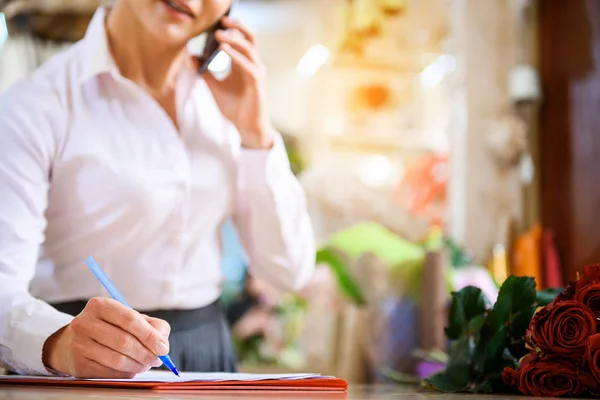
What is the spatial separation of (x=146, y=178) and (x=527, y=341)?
0.54m

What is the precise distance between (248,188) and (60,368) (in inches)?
16.0

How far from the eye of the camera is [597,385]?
83cm

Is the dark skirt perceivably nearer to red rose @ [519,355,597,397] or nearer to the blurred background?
red rose @ [519,355,597,397]

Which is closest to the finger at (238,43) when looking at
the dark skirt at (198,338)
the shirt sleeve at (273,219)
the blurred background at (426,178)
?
the shirt sleeve at (273,219)

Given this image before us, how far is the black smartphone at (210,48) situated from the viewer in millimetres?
1100

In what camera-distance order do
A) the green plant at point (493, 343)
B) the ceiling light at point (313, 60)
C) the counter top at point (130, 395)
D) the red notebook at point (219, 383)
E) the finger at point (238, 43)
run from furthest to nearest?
the ceiling light at point (313, 60), the finger at point (238, 43), the green plant at point (493, 343), the red notebook at point (219, 383), the counter top at point (130, 395)

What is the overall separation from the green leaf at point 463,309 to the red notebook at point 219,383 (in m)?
0.29

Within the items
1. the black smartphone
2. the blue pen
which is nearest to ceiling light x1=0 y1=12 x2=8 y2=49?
the black smartphone

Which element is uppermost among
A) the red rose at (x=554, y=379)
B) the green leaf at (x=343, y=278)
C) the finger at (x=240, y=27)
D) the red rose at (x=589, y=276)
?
the finger at (x=240, y=27)

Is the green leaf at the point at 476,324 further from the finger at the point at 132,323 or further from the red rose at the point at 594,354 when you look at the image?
the finger at the point at 132,323

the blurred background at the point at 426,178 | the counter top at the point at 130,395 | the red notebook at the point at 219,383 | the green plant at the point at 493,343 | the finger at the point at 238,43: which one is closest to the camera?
the counter top at the point at 130,395

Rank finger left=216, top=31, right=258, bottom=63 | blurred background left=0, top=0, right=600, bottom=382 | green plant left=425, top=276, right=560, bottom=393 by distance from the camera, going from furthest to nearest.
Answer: blurred background left=0, top=0, right=600, bottom=382 < finger left=216, top=31, right=258, bottom=63 < green plant left=425, top=276, right=560, bottom=393

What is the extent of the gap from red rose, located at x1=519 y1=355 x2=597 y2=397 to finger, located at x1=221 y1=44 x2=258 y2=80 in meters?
0.54

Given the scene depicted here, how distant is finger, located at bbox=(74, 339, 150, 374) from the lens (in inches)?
31.2
